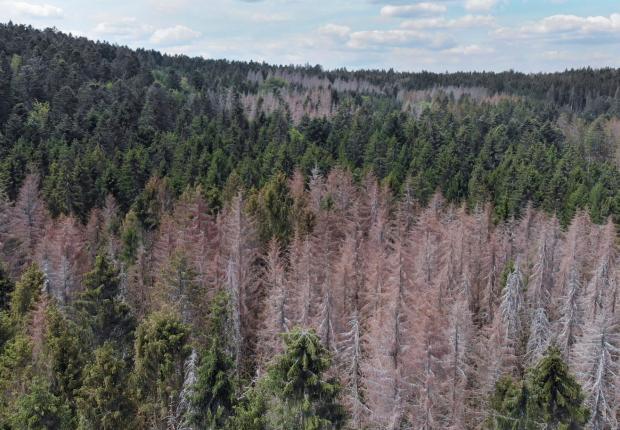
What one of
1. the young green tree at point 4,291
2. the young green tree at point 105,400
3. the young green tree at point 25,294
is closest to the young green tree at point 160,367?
the young green tree at point 105,400

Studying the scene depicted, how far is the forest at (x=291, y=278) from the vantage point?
61.7 feet

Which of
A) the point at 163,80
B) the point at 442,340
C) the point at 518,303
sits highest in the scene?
the point at 163,80

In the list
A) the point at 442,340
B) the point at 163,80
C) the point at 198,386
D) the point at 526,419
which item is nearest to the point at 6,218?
the point at 198,386

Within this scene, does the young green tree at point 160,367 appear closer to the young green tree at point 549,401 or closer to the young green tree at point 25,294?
the young green tree at point 25,294

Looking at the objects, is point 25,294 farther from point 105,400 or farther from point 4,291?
point 105,400

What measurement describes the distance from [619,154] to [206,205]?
83.4m

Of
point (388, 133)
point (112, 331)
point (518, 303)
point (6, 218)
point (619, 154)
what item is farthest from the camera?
point (619, 154)

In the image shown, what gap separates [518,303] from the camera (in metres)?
34.0

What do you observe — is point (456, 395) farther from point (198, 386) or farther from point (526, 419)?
point (198, 386)

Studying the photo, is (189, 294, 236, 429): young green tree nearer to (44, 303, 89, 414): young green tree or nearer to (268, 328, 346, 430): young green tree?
(268, 328, 346, 430): young green tree

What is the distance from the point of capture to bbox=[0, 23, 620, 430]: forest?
61.7 feet

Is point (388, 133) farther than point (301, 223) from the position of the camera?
Yes

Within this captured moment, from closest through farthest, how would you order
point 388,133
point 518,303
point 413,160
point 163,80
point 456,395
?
point 456,395
point 518,303
point 413,160
point 388,133
point 163,80

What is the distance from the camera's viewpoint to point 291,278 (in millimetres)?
33844
